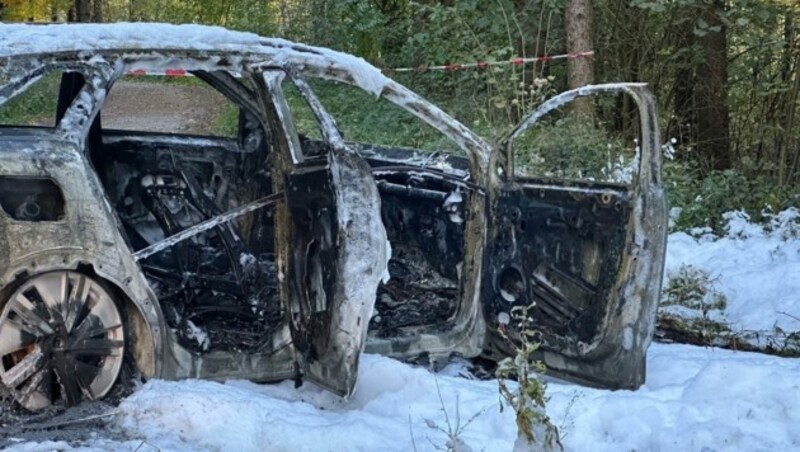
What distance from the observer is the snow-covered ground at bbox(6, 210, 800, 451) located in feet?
11.9

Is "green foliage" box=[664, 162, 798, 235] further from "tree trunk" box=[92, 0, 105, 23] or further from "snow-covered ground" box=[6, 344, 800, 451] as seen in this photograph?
"tree trunk" box=[92, 0, 105, 23]

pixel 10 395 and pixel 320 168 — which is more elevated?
pixel 320 168

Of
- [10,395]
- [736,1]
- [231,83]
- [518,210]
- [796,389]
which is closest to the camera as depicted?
[10,395]

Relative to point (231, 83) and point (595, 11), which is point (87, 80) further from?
point (595, 11)

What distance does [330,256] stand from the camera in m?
3.95

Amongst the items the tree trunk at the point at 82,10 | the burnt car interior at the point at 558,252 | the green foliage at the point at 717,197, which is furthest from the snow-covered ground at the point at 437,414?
the tree trunk at the point at 82,10

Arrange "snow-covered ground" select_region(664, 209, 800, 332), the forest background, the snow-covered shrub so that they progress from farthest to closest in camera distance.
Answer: the forest background, "snow-covered ground" select_region(664, 209, 800, 332), the snow-covered shrub

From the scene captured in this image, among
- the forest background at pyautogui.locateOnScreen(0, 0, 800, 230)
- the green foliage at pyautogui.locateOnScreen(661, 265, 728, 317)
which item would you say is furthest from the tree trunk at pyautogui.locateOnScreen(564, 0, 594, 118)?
the green foliage at pyautogui.locateOnScreen(661, 265, 728, 317)

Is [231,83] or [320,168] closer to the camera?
[320,168]

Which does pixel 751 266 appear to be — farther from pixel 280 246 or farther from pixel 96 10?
pixel 96 10

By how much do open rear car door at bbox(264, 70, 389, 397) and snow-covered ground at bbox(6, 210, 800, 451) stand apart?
0.88 feet

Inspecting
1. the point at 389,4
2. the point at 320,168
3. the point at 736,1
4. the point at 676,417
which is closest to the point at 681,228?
the point at 736,1

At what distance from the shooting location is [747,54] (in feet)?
39.7

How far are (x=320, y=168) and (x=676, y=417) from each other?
6.32ft
